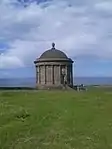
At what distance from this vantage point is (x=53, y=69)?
77.8 meters

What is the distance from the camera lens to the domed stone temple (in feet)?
255

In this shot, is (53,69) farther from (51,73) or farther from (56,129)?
(56,129)

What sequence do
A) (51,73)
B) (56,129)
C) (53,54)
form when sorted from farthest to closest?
(51,73) → (53,54) → (56,129)

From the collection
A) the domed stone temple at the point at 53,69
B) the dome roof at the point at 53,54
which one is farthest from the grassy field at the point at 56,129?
the dome roof at the point at 53,54

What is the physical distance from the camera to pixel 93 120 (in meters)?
19.5

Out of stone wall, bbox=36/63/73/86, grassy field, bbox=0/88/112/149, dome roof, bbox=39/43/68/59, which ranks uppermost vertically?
dome roof, bbox=39/43/68/59

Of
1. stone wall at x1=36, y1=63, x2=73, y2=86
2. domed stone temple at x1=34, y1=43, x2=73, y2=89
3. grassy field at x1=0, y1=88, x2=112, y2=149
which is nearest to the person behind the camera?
grassy field at x1=0, y1=88, x2=112, y2=149

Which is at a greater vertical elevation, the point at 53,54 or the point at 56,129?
the point at 53,54

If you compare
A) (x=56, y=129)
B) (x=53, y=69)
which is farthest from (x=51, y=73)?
(x=56, y=129)

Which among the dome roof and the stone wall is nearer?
the dome roof

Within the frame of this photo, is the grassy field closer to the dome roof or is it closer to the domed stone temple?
the domed stone temple

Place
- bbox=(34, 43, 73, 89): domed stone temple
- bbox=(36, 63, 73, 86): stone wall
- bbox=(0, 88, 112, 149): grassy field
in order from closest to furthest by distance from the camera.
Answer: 1. bbox=(0, 88, 112, 149): grassy field
2. bbox=(34, 43, 73, 89): domed stone temple
3. bbox=(36, 63, 73, 86): stone wall

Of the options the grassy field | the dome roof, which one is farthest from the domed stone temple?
the grassy field

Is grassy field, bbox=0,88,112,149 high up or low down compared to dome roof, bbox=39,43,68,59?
down
